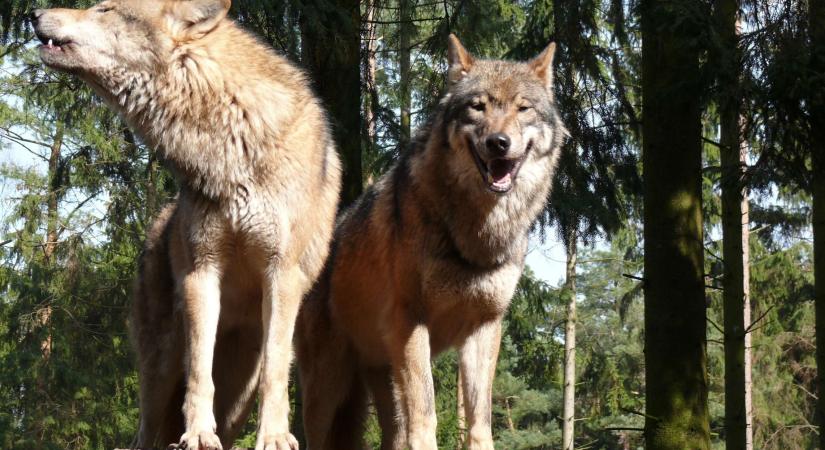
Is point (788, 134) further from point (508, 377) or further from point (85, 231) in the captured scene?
point (508, 377)

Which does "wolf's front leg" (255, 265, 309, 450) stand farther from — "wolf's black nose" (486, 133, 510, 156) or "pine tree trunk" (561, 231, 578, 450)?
"pine tree trunk" (561, 231, 578, 450)

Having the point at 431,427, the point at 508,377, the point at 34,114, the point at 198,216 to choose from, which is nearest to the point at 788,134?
the point at 431,427

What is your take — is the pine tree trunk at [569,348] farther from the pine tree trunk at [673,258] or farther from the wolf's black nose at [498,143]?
the wolf's black nose at [498,143]

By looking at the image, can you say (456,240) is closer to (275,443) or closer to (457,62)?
(457,62)

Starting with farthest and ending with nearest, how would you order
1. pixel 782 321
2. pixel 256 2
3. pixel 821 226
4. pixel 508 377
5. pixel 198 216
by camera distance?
1. pixel 508 377
2. pixel 782 321
3. pixel 821 226
4. pixel 256 2
5. pixel 198 216

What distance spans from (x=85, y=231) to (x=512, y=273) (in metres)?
16.7

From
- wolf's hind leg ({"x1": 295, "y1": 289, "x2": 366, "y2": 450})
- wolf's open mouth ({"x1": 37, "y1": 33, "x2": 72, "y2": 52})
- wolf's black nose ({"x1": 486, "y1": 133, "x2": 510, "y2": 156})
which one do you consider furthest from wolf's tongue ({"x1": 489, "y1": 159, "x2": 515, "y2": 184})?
wolf's open mouth ({"x1": 37, "y1": 33, "x2": 72, "y2": 52})

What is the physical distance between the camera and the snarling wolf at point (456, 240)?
5.52 m

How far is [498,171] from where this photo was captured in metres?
5.52

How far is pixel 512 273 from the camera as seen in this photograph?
5.74 meters

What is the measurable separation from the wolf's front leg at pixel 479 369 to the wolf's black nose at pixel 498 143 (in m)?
1.10

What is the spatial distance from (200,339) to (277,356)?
0.41m

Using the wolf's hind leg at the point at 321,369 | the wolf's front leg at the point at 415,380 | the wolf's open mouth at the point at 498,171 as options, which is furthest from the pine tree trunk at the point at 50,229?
the wolf's open mouth at the point at 498,171

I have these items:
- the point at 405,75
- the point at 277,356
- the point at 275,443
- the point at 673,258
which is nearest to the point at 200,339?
the point at 277,356
